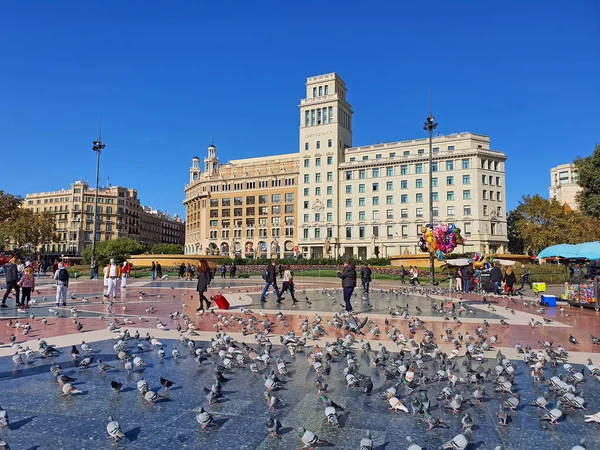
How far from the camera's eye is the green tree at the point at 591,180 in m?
36.4

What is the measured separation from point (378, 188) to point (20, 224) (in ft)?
198

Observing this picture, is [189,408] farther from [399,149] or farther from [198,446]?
[399,149]

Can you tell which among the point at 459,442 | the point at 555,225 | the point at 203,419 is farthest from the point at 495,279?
the point at 555,225

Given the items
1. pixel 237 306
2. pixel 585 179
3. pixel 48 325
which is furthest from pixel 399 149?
pixel 48 325

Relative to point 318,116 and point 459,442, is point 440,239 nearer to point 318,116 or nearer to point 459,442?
point 459,442

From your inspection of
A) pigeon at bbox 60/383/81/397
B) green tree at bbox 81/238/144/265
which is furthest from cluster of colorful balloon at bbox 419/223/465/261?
green tree at bbox 81/238/144/265

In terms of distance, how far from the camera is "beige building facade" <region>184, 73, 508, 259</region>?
74.4m

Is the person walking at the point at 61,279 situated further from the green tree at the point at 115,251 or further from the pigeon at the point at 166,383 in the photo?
the green tree at the point at 115,251

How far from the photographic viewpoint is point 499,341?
9.96 metres

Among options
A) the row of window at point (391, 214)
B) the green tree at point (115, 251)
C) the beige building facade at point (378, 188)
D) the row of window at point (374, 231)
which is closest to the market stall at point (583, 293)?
the green tree at point (115, 251)

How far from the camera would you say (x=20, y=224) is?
207 feet

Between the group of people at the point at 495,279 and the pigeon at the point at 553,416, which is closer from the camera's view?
the pigeon at the point at 553,416

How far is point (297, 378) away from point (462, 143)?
252 ft

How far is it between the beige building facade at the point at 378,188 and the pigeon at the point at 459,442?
73.5 metres
